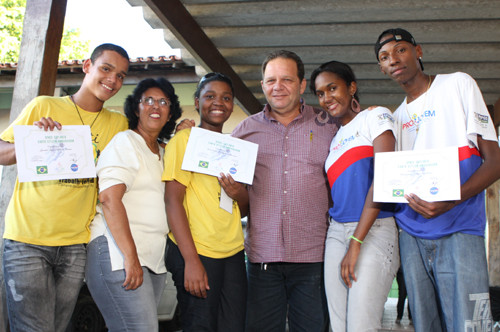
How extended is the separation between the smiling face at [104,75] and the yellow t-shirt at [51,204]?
174 millimetres

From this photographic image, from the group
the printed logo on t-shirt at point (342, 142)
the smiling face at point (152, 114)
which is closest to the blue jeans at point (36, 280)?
the smiling face at point (152, 114)

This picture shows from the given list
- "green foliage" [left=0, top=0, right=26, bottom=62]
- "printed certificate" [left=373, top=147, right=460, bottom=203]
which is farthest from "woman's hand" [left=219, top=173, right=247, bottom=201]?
"green foliage" [left=0, top=0, right=26, bottom=62]

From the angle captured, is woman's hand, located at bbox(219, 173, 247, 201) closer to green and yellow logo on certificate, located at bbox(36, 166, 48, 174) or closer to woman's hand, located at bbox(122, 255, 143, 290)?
woman's hand, located at bbox(122, 255, 143, 290)

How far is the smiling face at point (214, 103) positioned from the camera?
320 centimetres

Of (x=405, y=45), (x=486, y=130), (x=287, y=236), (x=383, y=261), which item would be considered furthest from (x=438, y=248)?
(x=405, y=45)

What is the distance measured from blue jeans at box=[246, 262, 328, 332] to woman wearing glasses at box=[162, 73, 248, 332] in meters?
0.19

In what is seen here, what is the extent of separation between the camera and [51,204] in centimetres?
267

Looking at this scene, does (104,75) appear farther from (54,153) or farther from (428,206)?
(428,206)

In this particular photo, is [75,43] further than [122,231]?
Yes

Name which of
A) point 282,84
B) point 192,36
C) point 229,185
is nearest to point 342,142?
point 282,84

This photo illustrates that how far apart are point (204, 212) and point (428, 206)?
49.7 inches

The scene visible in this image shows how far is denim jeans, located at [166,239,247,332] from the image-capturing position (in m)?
2.82

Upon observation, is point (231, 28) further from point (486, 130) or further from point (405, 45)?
point (486, 130)

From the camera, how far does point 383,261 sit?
2.62m
